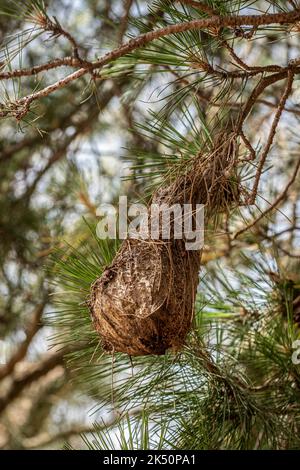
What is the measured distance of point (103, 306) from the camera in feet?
3.34

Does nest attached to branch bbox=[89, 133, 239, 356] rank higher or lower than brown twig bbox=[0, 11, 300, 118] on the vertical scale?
lower

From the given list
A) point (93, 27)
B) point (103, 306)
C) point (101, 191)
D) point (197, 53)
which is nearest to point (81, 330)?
point (103, 306)

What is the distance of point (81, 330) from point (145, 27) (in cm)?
44

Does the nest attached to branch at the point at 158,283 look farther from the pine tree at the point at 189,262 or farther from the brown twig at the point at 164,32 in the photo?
the brown twig at the point at 164,32

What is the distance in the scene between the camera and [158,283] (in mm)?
1005

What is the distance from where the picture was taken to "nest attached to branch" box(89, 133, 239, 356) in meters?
1.00

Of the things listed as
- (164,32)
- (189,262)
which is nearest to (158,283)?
(189,262)

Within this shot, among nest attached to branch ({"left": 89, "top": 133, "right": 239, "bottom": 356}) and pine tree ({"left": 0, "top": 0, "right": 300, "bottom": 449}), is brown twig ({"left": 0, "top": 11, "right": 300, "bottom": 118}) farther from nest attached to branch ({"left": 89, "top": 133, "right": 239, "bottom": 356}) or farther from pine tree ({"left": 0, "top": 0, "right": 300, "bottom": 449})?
nest attached to branch ({"left": 89, "top": 133, "right": 239, "bottom": 356})

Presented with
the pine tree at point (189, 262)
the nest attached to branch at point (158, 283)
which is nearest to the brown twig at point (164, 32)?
the pine tree at point (189, 262)

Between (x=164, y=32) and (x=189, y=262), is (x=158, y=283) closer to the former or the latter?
(x=189, y=262)

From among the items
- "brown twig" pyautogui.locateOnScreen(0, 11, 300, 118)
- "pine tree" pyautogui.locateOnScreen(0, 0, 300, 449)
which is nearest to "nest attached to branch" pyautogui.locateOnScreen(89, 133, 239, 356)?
"pine tree" pyautogui.locateOnScreen(0, 0, 300, 449)

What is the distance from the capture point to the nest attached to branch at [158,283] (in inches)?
39.5

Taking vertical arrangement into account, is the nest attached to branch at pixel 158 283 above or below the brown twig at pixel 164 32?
below

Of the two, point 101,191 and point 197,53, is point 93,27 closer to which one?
point 101,191
